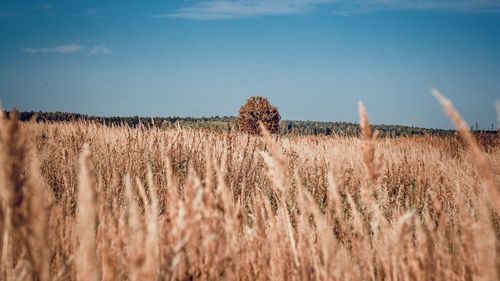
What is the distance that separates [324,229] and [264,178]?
4602 mm

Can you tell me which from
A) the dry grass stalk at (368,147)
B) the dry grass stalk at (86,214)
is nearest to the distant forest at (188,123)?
the dry grass stalk at (368,147)

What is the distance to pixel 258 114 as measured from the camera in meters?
29.5

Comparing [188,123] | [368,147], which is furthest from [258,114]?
[368,147]

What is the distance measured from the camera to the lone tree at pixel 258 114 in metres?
29.2

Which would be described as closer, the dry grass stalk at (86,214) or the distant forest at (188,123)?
the dry grass stalk at (86,214)

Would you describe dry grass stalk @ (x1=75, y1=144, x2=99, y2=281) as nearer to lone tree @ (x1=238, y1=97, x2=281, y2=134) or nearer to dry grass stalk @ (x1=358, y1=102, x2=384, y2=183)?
dry grass stalk @ (x1=358, y1=102, x2=384, y2=183)

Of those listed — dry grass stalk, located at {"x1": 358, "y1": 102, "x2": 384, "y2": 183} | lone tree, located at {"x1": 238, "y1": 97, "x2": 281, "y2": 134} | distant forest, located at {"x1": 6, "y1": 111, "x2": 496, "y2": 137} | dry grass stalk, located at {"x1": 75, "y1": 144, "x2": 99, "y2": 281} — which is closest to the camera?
dry grass stalk, located at {"x1": 75, "y1": 144, "x2": 99, "y2": 281}

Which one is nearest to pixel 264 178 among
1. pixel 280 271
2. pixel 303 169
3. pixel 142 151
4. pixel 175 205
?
pixel 303 169

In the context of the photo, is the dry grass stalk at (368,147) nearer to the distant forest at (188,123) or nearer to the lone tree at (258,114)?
the distant forest at (188,123)

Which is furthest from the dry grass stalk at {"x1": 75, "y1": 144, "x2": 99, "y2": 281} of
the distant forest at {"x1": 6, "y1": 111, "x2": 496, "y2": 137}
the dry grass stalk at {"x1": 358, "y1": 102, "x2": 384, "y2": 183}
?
the dry grass stalk at {"x1": 358, "y1": 102, "x2": 384, "y2": 183}

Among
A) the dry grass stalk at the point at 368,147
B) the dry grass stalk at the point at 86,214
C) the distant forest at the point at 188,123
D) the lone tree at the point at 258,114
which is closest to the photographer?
the dry grass stalk at the point at 86,214

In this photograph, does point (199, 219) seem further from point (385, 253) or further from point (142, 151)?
point (142, 151)

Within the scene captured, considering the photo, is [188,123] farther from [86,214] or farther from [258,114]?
[86,214]

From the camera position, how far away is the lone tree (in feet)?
96.0
